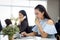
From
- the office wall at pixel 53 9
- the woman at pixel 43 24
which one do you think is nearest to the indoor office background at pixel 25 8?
the office wall at pixel 53 9

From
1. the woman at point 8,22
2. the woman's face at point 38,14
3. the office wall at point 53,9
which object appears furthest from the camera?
the office wall at point 53,9

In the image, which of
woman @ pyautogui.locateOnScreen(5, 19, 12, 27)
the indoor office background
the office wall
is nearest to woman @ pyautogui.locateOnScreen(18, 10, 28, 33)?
the indoor office background

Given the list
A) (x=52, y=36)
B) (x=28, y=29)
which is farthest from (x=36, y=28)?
(x=52, y=36)

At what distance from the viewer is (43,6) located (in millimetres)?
2070

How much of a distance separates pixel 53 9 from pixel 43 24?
18.4 inches

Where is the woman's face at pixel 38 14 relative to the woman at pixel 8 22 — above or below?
above

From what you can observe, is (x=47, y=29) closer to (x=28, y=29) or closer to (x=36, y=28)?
(x=36, y=28)

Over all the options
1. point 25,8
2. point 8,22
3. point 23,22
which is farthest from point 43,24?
point 8,22

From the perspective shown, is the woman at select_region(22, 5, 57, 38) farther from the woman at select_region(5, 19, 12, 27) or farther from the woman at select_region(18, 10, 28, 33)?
the woman at select_region(5, 19, 12, 27)

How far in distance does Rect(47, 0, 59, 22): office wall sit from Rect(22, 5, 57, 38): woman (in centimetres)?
24

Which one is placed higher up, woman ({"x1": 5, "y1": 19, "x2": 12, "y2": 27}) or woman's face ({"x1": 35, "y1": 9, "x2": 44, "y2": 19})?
woman's face ({"x1": 35, "y1": 9, "x2": 44, "y2": 19})

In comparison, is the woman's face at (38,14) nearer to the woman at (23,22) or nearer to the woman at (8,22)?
the woman at (23,22)

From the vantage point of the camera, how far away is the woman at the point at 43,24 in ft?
6.01

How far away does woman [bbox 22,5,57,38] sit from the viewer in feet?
6.01
